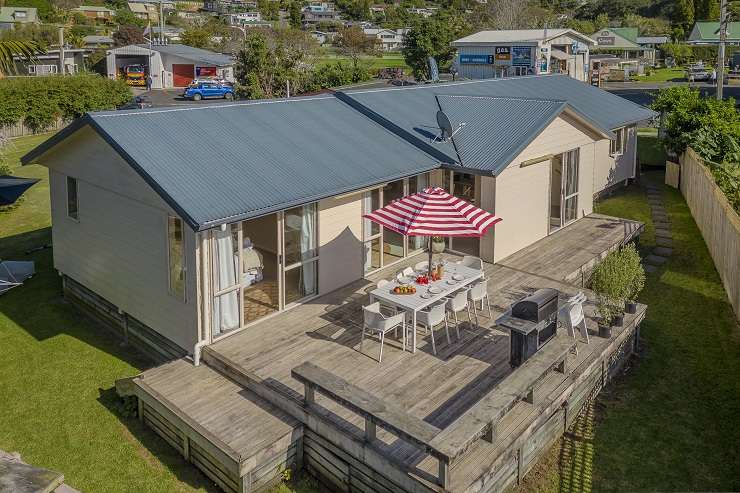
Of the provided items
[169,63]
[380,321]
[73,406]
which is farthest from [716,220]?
[169,63]

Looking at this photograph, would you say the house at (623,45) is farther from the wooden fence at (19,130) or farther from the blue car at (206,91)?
the wooden fence at (19,130)

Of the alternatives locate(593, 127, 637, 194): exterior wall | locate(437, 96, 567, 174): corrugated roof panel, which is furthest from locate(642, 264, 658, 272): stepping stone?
locate(593, 127, 637, 194): exterior wall

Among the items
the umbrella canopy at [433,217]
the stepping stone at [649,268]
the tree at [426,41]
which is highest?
the tree at [426,41]

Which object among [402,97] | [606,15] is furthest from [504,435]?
[606,15]

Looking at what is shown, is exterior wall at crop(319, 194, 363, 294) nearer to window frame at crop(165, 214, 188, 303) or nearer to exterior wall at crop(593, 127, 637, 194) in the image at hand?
window frame at crop(165, 214, 188, 303)

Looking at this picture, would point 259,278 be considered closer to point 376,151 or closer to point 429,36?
point 376,151

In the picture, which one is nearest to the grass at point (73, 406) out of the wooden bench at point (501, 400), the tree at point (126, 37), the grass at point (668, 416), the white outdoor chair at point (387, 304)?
the wooden bench at point (501, 400)
